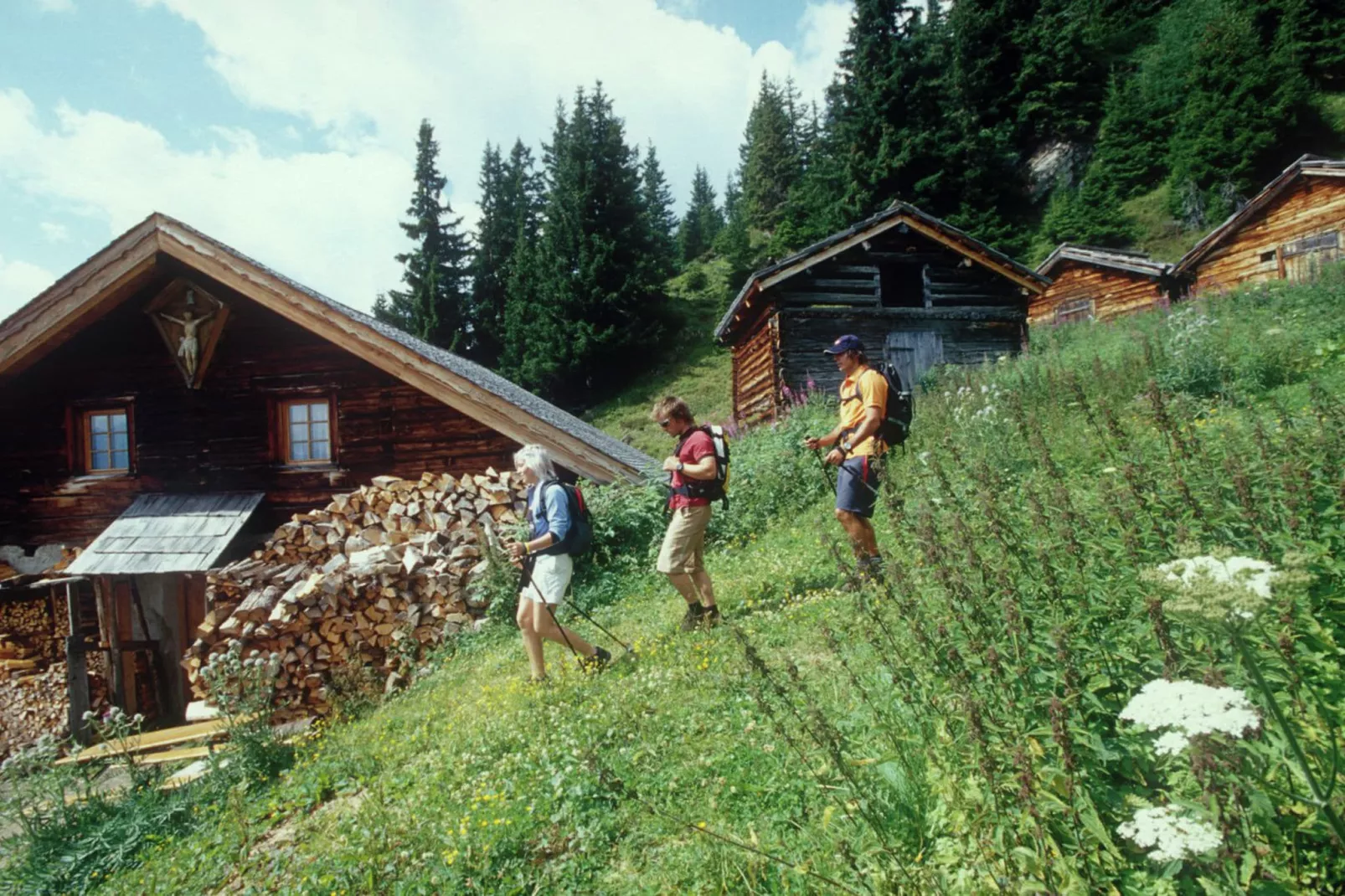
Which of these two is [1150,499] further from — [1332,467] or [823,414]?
→ [823,414]

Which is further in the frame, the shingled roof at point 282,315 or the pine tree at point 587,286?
the pine tree at point 587,286

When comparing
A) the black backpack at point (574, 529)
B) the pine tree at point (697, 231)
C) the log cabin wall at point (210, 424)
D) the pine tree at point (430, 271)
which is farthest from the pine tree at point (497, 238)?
the black backpack at point (574, 529)

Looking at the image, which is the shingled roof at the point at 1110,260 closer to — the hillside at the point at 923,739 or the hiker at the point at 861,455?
the hillside at the point at 923,739

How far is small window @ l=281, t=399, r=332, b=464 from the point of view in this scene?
33.9 ft

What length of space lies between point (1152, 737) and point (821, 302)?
16.0 metres

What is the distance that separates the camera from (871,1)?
1471 inches

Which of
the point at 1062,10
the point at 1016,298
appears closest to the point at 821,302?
the point at 1016,298

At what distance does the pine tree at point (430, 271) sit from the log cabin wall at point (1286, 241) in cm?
3389

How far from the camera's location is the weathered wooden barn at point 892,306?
669 inches

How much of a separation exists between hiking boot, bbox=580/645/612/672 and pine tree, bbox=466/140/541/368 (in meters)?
35.5

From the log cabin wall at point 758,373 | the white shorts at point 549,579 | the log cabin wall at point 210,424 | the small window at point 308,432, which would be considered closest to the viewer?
the white shorts at point 549,579

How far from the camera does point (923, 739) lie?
2678 mm

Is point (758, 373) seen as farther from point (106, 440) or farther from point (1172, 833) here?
point (1172, 833)

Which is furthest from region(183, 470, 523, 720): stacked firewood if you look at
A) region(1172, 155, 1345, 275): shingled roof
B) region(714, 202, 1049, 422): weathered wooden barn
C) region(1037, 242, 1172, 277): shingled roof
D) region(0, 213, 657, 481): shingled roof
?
region(1172, 155, 1345, 275): shingled roof
